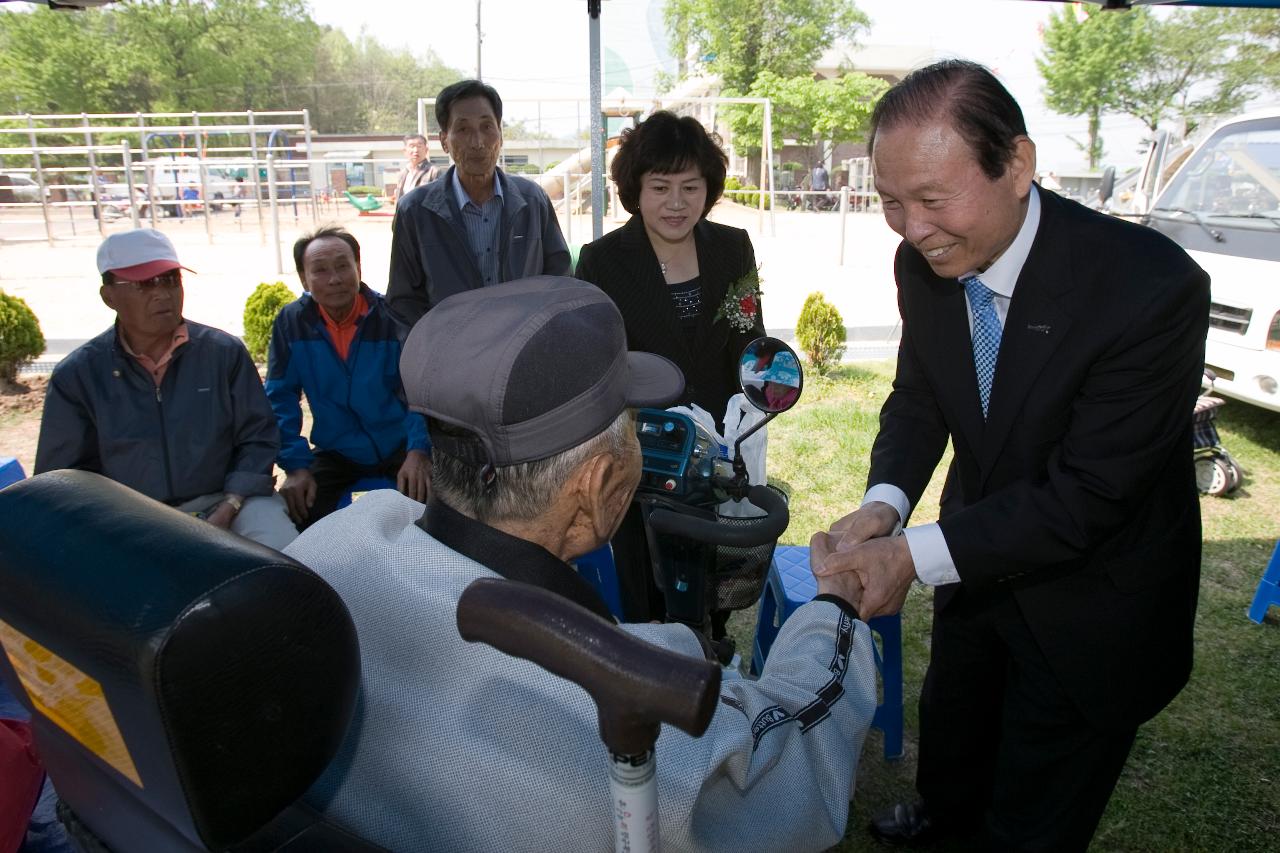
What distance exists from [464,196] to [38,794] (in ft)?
11.1

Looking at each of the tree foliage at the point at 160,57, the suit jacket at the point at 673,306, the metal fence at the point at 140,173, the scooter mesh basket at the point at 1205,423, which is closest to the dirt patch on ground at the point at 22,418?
the suit jacket at the point at 673,306

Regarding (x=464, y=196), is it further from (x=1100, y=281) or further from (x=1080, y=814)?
(x=1080, y=814)

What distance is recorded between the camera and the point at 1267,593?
4105 millimetres

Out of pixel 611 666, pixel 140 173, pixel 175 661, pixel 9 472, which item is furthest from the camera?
pixel 140 173

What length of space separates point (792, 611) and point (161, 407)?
2.69 metres

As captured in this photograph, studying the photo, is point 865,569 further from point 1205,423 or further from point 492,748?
point 1205,423

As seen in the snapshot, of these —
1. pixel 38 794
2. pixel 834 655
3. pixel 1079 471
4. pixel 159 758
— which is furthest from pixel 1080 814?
pixel 38 794

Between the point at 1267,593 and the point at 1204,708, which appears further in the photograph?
the point at 1267,593

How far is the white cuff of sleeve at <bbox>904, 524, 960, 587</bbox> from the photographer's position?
1873mm

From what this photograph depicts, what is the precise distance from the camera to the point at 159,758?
33.5 inches

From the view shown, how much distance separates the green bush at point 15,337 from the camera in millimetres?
7582

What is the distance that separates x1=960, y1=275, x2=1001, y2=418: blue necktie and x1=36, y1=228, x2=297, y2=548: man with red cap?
280 centimetres

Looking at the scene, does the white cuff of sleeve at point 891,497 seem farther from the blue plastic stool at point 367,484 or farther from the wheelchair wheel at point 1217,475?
the wheelchair wheel at point 1217,475

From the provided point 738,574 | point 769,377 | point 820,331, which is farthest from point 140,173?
point 738,574
